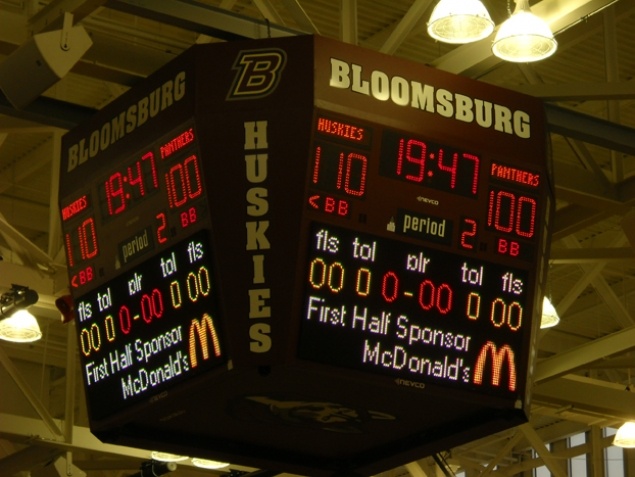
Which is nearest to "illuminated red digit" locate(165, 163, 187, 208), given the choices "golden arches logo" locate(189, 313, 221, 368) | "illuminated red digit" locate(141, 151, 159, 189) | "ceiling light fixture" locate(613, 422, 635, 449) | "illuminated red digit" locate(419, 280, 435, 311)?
"illuminated red digit" locate(141, 151, 159, 189)

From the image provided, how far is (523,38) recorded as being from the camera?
11.8m

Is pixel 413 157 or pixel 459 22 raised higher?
pixel 459 22

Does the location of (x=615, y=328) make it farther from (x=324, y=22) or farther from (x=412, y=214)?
(x=412, y=214)

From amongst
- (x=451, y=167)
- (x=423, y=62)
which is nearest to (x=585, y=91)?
(x=451, y=167)

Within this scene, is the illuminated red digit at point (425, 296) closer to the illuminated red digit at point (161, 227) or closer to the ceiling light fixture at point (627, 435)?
the illuminated red digit at point (161, 227)

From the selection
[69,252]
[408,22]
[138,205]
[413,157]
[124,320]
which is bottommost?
[124,320]

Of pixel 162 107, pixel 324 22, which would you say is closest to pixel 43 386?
pixel 324 22

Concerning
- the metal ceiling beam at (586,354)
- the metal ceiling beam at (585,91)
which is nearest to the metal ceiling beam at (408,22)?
the metal ceiling beam at (585,91)

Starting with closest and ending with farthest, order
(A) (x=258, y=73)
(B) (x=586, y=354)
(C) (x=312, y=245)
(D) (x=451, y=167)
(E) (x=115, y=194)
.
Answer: (C) (x=312, y=245) < (A) (x=258, y=73) < (D) (x=451, y=167) < (E) (x=115, y=194) < (B) (x=586, y=354)

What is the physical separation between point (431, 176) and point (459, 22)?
1.25 m

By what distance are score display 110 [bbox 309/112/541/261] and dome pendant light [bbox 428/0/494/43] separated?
2.95 feet

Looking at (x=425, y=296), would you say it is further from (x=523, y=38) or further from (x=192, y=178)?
(x=523, y=38)

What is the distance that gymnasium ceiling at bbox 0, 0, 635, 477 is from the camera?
13.1m

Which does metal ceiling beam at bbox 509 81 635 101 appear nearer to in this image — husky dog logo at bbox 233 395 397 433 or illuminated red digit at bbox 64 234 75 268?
husky dog logo at bbox 233 395 397 433
